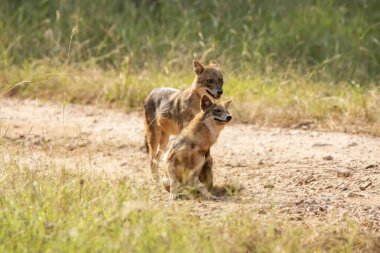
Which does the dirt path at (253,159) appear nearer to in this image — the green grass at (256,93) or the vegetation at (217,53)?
the green grass at (256,93)

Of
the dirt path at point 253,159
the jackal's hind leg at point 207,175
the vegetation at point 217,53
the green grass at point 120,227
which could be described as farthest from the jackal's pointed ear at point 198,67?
the green grass at point 120,227

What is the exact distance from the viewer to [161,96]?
9875 mm

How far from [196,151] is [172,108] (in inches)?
52.5

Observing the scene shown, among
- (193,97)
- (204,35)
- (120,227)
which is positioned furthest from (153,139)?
(204,35)

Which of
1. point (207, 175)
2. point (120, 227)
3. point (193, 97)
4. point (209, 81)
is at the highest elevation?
point (209, 81)

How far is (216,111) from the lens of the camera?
8.46 metres

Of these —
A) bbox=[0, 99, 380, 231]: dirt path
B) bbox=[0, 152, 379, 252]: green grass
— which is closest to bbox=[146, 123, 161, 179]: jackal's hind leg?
bbox=[0, 99, 380, 231]: dirt path

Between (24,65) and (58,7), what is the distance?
187 centimetres

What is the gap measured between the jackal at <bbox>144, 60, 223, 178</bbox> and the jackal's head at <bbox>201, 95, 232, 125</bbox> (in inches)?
37.0

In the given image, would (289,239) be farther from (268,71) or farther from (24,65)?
(24,65)

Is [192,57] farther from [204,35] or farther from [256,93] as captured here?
[256,93]

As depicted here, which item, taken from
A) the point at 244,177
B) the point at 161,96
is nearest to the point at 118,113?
the point at 161,96

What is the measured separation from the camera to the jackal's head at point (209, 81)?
9789 millimetres

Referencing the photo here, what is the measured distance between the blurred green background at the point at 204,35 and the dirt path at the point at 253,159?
1321 mm
